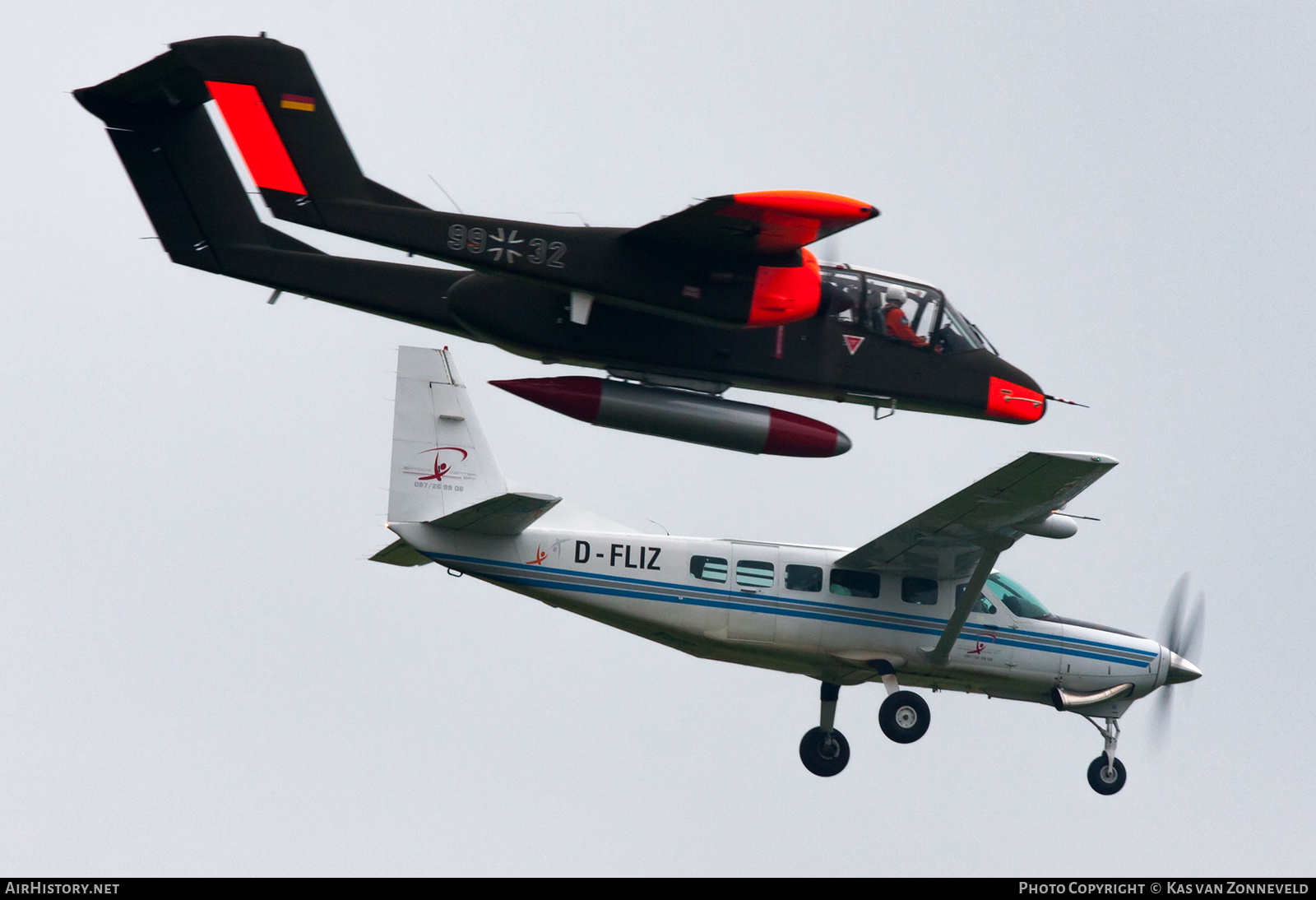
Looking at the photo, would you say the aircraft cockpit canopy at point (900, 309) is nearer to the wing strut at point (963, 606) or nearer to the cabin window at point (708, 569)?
the wing strut at point (963, 606)

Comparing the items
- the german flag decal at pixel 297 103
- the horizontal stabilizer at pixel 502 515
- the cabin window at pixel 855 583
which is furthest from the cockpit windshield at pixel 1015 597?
the german flag decal at pixel 297 103

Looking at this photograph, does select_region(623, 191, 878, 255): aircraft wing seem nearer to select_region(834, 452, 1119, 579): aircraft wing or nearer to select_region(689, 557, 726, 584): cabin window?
select_region(834, 452, 1119, 579): aircraft wing

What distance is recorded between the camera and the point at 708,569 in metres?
24.7

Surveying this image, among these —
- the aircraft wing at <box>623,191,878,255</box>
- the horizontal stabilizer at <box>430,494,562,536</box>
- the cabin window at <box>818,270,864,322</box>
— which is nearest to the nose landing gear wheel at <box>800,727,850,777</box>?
the horizontal stabilizer at <box>430,494,562,536</box>

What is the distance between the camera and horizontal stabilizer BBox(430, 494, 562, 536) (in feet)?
73.8

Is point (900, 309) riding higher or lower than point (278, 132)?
lower

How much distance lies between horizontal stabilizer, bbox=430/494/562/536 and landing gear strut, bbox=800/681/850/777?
596 cm

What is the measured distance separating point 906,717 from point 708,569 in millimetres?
3756

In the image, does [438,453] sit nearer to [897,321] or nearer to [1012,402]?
[897,321]

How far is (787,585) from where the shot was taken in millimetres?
24875

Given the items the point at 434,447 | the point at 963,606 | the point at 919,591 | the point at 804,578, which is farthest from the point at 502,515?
the point at 963,606

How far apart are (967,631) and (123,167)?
1406 cm
